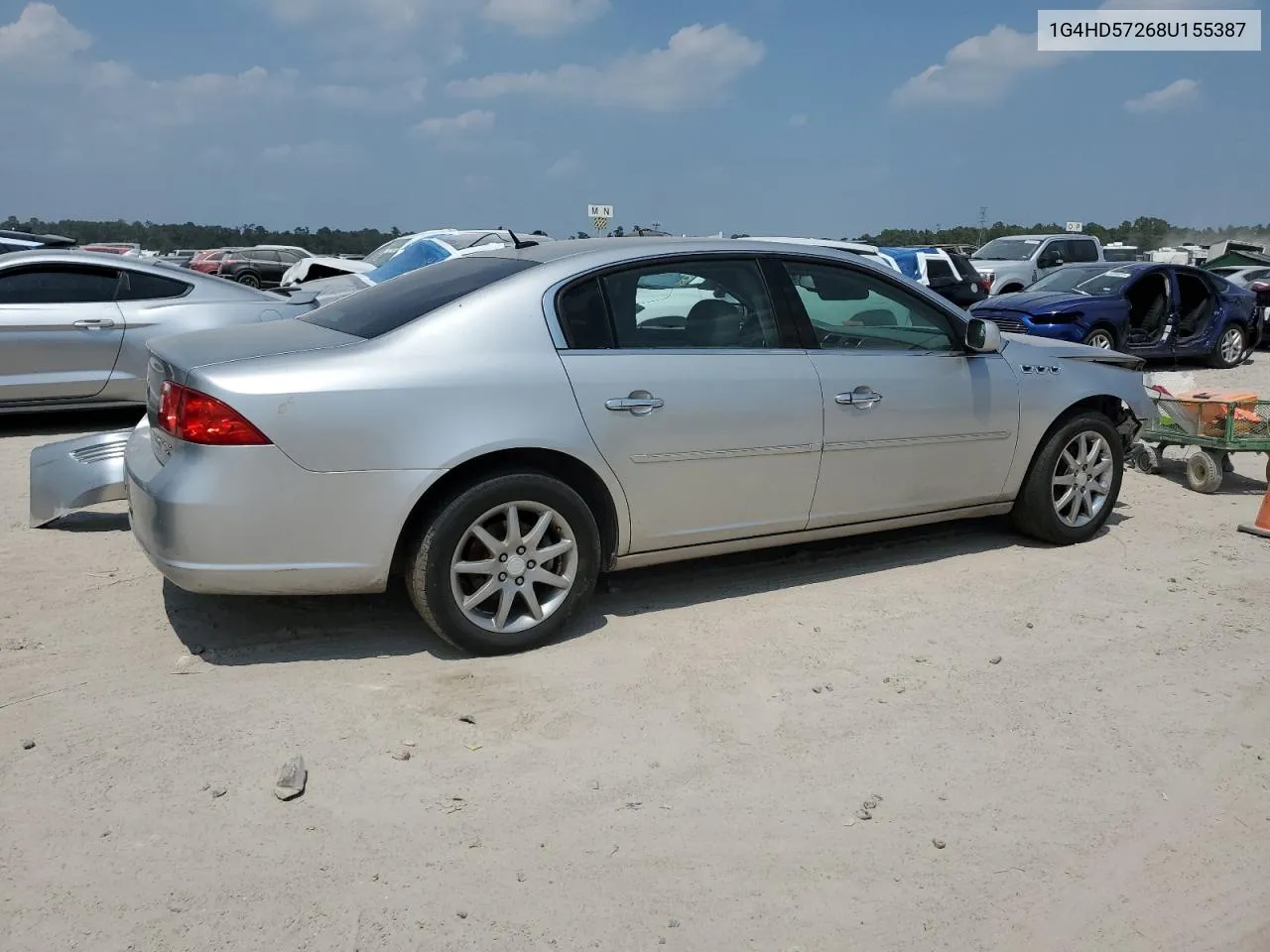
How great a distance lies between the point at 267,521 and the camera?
3.80 meters

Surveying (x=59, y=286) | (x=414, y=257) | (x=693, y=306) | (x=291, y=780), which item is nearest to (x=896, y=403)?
(x=693, y=306)

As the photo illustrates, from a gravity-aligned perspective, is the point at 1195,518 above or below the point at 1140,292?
below

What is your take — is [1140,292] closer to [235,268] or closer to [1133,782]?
[1133,782]

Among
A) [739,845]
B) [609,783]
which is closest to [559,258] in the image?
[609,783]

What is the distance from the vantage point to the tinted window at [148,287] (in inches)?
342

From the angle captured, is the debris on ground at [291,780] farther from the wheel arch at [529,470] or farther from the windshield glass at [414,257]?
the windshield glass at [414,257]

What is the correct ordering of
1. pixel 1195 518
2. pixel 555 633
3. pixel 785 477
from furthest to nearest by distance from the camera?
pixel 1195 518 < pixel 785 477 < pixel 555 633

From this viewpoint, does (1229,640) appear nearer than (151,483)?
No

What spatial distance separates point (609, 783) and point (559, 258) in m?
2.14

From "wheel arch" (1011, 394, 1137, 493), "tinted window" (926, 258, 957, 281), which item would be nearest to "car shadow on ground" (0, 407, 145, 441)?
"wheel arch" (1011, 394, 1137, 493)

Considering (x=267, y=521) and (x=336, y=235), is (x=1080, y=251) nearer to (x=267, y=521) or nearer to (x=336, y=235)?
(x=267, y=521)

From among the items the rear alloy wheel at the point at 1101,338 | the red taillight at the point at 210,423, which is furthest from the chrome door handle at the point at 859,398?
the rear alloy wheel at the point at 1101,338

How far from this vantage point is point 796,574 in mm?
5277

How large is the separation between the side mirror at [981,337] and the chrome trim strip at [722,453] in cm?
102
